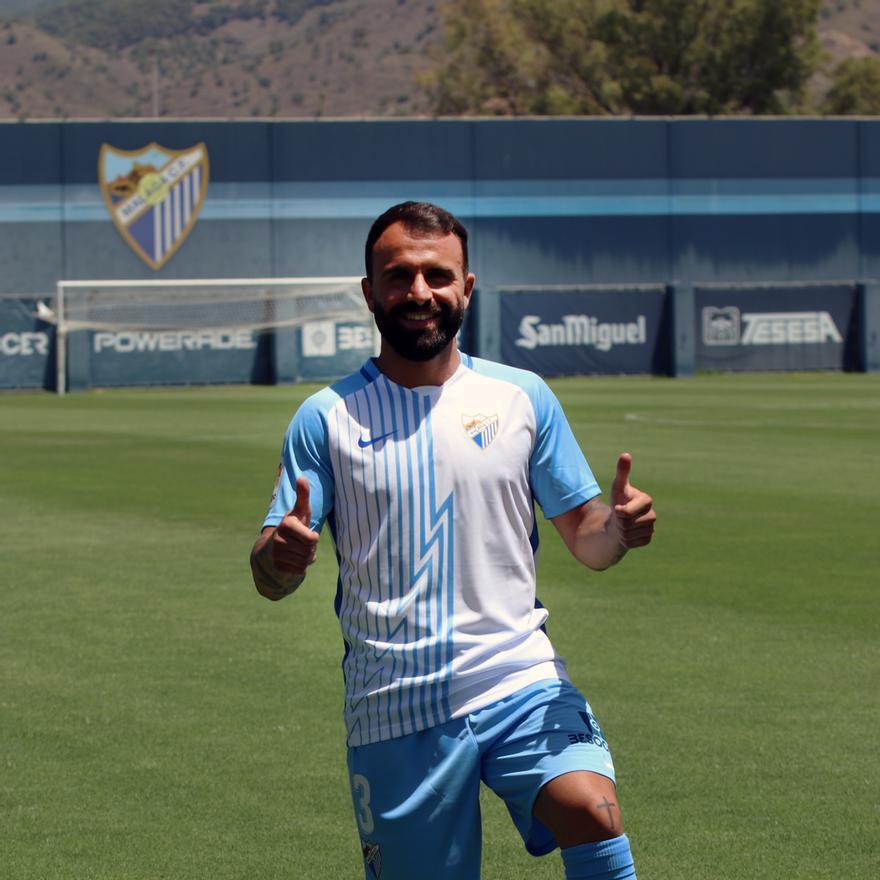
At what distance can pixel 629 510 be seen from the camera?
4254 millimetres

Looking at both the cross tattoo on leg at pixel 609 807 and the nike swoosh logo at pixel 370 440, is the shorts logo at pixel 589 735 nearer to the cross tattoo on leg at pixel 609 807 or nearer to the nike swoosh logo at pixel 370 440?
the cross tattoo on leg at pixel 609 807

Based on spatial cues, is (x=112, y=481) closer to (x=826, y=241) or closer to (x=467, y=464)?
(x=467, y=464)

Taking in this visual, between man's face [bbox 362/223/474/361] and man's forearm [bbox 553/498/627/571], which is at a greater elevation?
man's face [bbox 362/223/474/361]

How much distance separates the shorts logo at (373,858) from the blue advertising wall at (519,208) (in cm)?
4346

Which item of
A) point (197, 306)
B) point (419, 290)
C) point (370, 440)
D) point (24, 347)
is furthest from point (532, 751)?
point (197, 306)

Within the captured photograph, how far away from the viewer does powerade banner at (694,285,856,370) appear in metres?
50.7

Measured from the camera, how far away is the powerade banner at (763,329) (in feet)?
166

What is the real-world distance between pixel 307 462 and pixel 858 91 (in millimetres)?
84124

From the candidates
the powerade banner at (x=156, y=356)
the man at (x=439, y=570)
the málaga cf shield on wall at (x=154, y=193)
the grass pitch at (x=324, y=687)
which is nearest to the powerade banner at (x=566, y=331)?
the powerade banner at (x=156, y=356)

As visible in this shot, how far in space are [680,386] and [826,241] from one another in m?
13.5

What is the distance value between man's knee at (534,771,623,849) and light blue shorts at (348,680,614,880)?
29 millimetres

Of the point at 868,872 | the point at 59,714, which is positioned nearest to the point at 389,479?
the point at 868,872

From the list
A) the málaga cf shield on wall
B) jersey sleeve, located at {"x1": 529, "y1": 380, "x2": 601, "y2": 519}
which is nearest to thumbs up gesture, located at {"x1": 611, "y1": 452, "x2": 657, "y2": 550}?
jersey sleeve, located at {"x1": 529, "y1": 380, "x2": 601, "y2": 519}

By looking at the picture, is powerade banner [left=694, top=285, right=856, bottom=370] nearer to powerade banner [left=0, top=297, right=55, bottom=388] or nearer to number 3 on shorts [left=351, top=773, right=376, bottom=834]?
powerade banner [left=0, top=297, right=55, bottom=388]
